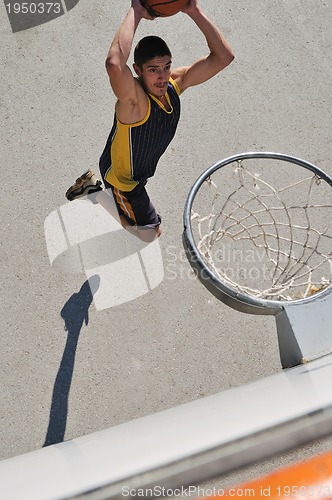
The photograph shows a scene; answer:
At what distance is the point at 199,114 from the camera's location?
499 centimetres

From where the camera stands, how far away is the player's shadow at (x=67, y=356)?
13.0 ft

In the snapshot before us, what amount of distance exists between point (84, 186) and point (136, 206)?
0.50m

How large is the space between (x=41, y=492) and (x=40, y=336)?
2.07 meters

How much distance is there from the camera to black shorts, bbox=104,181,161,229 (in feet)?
12.6

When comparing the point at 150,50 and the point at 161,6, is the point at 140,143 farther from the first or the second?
the point at 161,6

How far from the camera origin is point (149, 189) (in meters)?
4.70

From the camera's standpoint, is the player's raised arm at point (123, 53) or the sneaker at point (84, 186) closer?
the player's raised arm at point (123, 53)

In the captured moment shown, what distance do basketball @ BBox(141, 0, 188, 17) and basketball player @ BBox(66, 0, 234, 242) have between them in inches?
1.2

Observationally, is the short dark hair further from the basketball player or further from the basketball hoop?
the basketball hoop

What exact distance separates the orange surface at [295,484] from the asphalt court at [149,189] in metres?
2.04

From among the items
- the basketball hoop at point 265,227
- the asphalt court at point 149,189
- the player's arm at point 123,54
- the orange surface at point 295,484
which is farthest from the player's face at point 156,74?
the orange surface at point 295,484

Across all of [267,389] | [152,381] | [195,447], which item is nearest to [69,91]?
[152,381]

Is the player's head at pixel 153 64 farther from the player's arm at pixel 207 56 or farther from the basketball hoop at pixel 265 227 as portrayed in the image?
the basketball hoop at pixel 265 227

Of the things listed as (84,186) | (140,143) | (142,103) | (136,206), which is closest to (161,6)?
(142,103)
